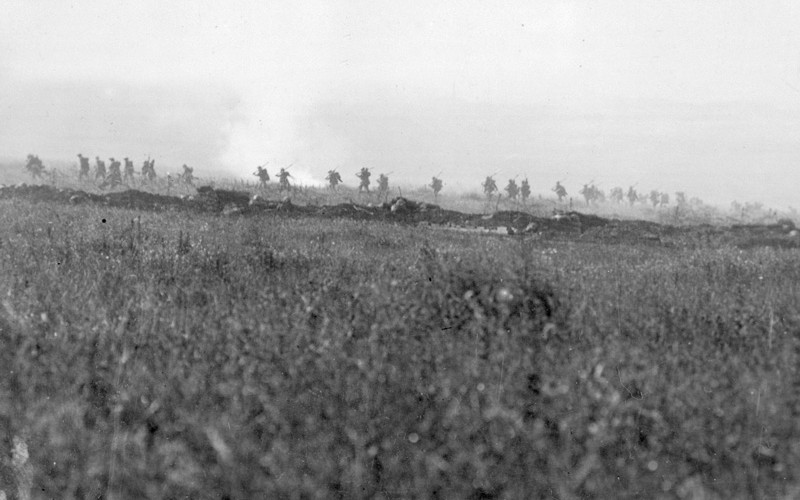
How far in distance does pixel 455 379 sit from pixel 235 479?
1476 mm

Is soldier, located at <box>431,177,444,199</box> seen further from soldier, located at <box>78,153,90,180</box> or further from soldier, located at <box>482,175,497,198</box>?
soldier, located at <box>78,153,90,180</box>

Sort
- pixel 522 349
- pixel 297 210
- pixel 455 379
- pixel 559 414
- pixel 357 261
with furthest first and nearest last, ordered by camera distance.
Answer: pixel 297 210
pixel 357 261
pixel 522 349
pixel 455 379
pixel 559 414

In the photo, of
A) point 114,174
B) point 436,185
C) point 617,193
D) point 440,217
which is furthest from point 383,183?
point 617,193

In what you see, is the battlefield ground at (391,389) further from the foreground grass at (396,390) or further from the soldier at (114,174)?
the soldier at (114,174)

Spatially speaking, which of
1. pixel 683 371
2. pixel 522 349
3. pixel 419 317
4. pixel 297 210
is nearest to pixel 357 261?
pixel 419 317

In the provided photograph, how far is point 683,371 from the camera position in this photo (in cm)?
381

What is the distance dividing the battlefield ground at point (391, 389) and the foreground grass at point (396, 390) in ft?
0.05

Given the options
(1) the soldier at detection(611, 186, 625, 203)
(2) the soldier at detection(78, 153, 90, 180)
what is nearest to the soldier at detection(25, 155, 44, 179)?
(2) the soldier at detection(78, 153, 90, 180)

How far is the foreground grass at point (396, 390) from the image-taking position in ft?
9.34

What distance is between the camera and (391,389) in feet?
11.5

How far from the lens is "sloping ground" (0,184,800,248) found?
77.6ft

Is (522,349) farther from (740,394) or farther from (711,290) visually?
(711,290)

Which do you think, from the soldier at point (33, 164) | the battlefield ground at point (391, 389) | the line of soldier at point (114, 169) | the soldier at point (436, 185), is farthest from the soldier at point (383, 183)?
the battlefield ground at point (391, 389)

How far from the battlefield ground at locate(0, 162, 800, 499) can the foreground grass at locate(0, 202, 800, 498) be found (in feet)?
0.05
